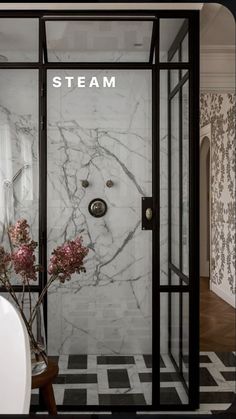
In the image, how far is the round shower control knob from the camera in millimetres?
2506

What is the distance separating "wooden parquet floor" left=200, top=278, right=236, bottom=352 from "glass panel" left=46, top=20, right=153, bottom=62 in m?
2.08

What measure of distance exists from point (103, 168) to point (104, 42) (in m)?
0.58

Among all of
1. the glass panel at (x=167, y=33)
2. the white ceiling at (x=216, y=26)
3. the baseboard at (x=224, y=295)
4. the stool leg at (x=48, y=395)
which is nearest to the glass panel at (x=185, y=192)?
the glass panel at (x=167, y=33)

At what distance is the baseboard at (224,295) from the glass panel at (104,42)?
316 centimetres

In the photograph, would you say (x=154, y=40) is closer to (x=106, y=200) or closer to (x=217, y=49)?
(x=106, y=200)

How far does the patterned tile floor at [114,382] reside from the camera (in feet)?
8.19

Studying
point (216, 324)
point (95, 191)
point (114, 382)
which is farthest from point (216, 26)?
point (216, 324)

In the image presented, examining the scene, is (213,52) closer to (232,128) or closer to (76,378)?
(232,128)

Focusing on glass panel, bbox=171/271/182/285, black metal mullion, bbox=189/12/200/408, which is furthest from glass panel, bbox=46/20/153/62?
glass panel, bbox=171/271/182/285

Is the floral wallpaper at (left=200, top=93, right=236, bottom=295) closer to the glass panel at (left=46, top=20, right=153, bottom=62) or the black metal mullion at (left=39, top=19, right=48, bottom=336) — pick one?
the glass panel at (left=46, top=20, right=153, bottom=62)

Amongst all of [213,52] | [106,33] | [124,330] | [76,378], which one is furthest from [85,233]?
[213,52]

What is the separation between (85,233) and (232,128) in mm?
3060

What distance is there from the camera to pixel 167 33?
2.50m

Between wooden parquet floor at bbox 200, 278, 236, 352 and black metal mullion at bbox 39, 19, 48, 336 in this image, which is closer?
black metal mullion at bbox 39, 19, 48, 336
